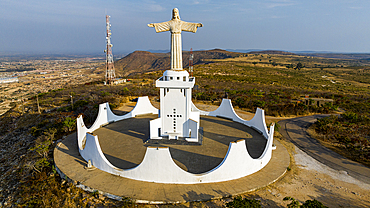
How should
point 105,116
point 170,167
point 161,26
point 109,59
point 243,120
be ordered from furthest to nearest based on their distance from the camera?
1. point 109,59
2. point 243,120
3. point 105,116
4. point 161,26
5. point 170,167

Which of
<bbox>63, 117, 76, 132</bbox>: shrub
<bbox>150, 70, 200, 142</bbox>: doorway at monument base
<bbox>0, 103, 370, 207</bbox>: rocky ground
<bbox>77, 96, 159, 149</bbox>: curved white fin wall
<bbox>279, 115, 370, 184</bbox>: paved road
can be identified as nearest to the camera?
<bbox>0, 103, 370, 207</bbox>: rocky ground

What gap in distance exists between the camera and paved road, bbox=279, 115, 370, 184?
1383cm

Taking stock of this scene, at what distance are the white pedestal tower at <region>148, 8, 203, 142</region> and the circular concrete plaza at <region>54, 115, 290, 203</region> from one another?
4.95ft

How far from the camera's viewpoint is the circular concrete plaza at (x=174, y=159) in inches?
423

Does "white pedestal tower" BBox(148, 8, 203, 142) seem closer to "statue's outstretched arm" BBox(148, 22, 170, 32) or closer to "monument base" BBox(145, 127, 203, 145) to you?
"statue's outstretched arm" BBox(148, 22, 170, 32)

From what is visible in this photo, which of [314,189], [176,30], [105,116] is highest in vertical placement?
[176,30]

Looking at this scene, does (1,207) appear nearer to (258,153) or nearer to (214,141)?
(214,141)

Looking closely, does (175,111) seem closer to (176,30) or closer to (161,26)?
(176,30)

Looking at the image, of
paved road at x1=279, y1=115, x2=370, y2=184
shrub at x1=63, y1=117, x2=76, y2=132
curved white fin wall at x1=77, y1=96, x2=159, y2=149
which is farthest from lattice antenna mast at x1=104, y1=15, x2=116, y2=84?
paved road at x1=279, y1=115, x2=370, y2=184

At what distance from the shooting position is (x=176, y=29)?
16266 mm

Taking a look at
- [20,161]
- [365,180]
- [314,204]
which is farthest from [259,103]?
[20,161]

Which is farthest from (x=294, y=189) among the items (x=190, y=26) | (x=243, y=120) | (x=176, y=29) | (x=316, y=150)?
(x=176, y=29)

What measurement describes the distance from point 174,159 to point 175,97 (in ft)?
17.3

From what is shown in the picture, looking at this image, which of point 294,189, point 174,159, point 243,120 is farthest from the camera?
point 243,120
